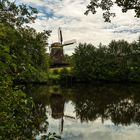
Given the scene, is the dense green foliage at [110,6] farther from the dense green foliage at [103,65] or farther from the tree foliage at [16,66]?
the dense green foliage at [103,65]

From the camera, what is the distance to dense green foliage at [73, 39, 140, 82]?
Result: 90.6 metres

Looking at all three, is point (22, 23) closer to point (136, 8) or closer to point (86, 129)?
point (136, 8)

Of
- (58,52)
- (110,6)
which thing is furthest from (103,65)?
(110,6)

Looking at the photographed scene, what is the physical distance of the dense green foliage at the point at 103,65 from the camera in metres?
90.6

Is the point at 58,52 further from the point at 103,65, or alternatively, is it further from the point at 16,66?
the point at 16,66

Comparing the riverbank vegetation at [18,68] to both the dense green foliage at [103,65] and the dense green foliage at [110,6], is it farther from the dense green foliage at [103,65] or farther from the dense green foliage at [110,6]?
the dense green foliage at [103,65]

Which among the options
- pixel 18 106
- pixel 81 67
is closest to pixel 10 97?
pixel 18 106

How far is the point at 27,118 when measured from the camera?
8.87 meters

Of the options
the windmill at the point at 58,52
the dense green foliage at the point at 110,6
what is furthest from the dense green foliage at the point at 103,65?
the dense green foliage at the point at 110,6

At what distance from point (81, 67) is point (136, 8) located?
264 ft

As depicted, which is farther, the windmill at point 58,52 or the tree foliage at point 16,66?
the windmill at point 58,52

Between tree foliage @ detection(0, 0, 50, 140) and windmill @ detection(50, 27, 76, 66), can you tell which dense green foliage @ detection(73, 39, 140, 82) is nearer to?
windmill @ detection(50, 27, 76, 66)

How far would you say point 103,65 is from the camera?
93188 mm

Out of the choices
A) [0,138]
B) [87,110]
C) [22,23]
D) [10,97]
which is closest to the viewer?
[0,138]
